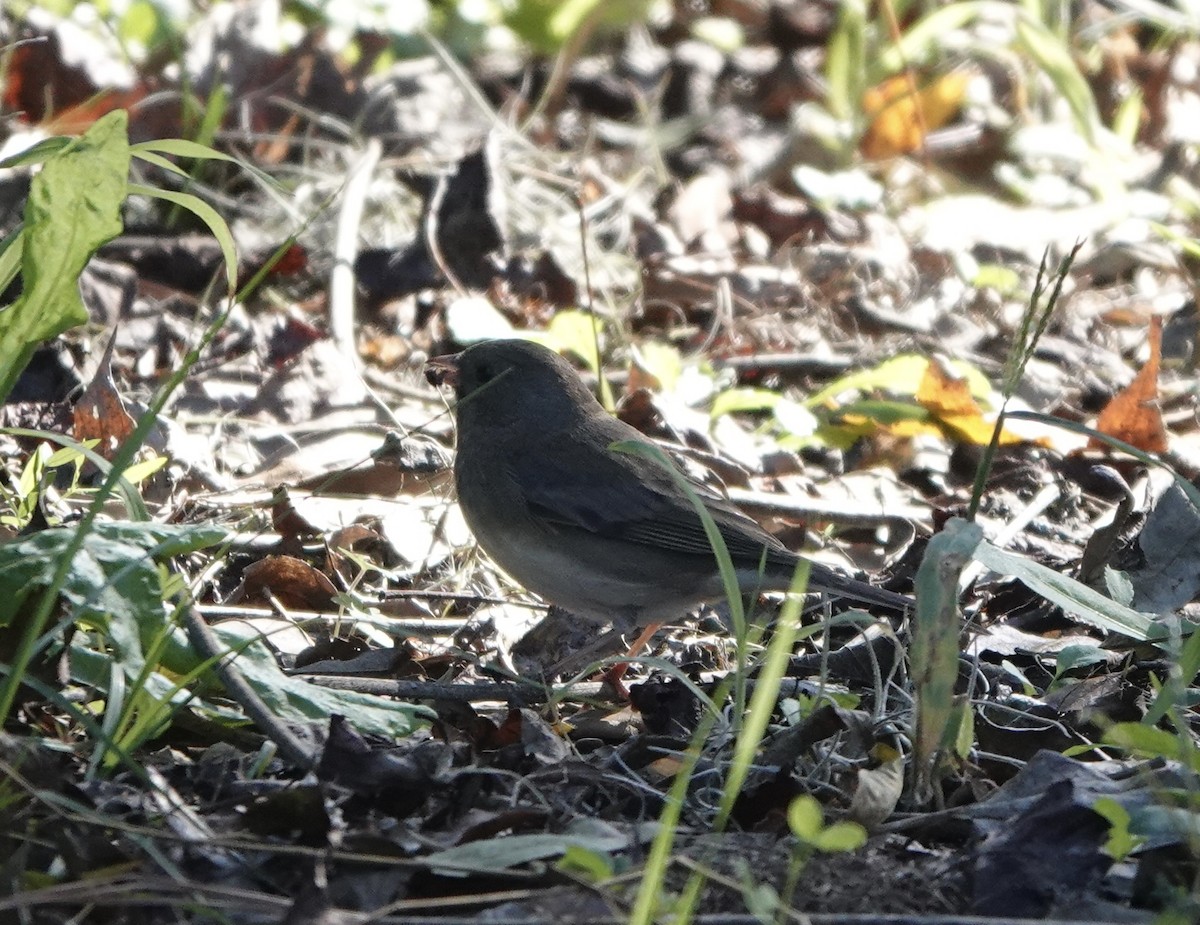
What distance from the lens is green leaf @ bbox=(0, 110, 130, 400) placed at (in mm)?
2889

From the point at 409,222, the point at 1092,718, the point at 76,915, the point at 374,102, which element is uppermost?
the point at 374,102

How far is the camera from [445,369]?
15.6ft

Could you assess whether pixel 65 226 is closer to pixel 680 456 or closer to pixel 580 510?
pixel 580 510

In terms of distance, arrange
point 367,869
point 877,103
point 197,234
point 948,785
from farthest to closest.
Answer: point 877,103, point 197,234, point 948,785, point 367,869

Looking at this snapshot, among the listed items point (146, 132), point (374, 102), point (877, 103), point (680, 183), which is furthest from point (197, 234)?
point (877, 103)

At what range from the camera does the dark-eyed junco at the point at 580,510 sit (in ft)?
13.6

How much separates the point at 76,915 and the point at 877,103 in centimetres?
660

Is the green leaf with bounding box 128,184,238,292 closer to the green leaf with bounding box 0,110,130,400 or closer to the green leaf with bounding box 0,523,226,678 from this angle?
the green leaf with bounding box 0,110,130,400

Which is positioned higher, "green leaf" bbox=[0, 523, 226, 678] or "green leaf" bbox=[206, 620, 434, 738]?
"green leaf" bbox=[0, 523, 226, 678]

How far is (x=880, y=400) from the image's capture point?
528cm

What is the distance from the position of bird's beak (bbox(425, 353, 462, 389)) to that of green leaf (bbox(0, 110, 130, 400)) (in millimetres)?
1889

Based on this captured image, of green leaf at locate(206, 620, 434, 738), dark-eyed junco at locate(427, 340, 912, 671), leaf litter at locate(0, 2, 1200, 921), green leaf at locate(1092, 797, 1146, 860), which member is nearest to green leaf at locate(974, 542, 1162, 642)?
leaf litter at locate(0, 2, 1200, 921)

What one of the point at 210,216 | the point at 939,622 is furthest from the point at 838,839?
the point at 210,216

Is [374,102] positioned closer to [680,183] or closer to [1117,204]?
[680,183]
